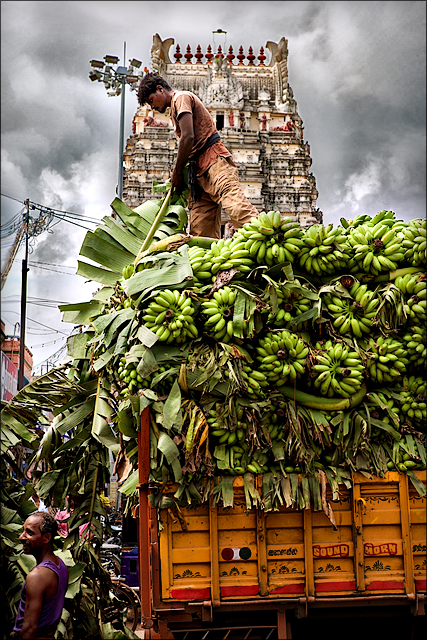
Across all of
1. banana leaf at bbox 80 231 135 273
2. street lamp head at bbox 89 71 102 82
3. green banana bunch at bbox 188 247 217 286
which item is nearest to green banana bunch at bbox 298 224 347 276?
green banana bunch at bbox 188 247 217 286

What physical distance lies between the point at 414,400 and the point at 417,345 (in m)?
0.34

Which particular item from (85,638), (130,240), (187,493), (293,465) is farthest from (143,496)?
(130,240)

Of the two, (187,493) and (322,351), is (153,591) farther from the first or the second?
(322,351)

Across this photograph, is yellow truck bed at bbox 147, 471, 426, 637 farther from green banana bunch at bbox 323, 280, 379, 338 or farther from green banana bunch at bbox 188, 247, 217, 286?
green banana bunch at bbox 188, 247, 217, 286

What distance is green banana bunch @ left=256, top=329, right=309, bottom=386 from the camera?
3652 mm

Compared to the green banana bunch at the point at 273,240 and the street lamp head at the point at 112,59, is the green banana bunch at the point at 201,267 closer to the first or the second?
the green banana bunch at the point at 273,240

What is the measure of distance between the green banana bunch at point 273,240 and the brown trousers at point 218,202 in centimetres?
69

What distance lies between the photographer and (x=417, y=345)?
3.72 metres

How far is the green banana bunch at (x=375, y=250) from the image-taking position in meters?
3.78

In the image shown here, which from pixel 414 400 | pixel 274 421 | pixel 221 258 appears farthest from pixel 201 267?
pixel 414 400

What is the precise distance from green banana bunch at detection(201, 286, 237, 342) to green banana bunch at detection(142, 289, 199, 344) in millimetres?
101

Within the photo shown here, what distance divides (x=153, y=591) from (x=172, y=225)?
8.75ft

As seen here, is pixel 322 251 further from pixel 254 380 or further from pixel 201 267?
pixel 254 380

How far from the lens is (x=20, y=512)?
5.29 m
